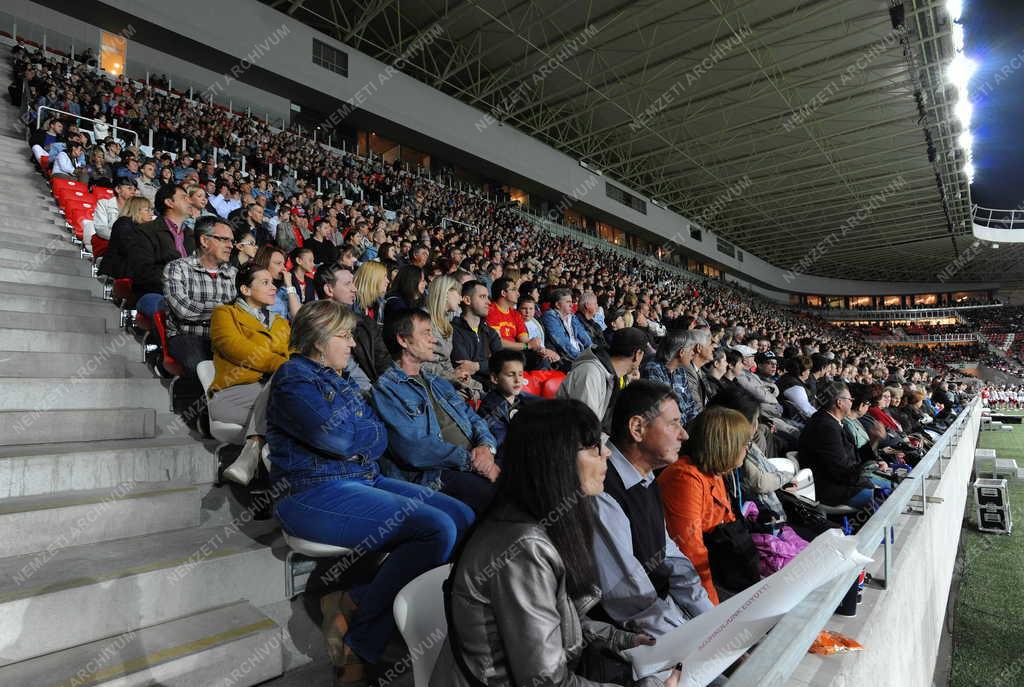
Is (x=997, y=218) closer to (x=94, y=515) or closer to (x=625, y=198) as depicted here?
(x=625, y=198)

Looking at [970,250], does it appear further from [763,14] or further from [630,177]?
[763,14]

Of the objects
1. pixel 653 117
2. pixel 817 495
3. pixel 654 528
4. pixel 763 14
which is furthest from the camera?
pixel 653 117

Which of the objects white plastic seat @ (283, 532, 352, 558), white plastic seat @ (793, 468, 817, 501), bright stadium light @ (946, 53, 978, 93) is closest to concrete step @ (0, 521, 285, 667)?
white plastic seat @ (283, 532, 352, 558)

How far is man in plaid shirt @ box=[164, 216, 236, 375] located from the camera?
9.91 feet

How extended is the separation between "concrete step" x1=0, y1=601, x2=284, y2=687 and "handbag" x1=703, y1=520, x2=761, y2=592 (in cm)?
154

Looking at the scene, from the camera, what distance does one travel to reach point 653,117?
19078mm

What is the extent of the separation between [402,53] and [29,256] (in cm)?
1374

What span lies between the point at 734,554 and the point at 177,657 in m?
1.83

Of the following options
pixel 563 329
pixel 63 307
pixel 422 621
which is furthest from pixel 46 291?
pixel 563 329

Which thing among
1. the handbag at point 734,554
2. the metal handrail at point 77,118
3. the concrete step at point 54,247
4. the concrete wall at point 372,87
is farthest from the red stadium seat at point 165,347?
the concrete wall at point 372,87

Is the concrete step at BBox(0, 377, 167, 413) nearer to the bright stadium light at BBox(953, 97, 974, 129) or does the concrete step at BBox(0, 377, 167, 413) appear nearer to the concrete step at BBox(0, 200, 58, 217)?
the concrete step at BBox(0, 200, 58, 217)

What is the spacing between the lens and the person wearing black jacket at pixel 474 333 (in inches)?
154

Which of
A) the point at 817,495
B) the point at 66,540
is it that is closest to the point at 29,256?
the point at 66,540

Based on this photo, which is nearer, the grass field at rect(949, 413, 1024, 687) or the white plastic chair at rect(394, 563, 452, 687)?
the white plastic chair at rect(394, 563, 452, 687)
